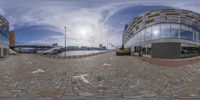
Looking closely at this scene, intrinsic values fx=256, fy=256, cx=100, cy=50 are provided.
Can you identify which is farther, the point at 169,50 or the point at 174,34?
the point at 169,50

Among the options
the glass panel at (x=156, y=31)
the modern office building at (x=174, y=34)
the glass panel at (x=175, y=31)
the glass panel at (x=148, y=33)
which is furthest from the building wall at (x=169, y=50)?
the glass panel at (x=148, y=33)

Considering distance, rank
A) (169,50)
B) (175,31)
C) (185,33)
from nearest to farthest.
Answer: (185,33) → (175,31) → (169,50)

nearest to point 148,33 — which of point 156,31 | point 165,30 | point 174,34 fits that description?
point 156,31

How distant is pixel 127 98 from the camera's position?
7.27 metres

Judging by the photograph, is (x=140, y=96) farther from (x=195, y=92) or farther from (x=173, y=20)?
(x=173, y=20)

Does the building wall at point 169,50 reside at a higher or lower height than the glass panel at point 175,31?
lower

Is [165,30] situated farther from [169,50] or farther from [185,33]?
[185,33]

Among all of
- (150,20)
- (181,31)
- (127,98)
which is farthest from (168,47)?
(127,98)

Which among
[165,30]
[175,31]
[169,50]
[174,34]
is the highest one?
[165,30]

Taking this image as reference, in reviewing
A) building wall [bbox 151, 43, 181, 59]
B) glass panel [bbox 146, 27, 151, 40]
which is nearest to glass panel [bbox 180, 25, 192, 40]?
building wall [bbox 151, 43, 181, 59]

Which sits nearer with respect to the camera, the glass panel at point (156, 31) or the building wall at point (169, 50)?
the building wall at point (169, 50)

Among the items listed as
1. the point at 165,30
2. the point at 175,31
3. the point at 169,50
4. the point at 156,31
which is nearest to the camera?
the point at 175,31

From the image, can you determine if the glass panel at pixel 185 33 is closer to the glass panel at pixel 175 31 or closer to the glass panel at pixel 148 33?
the glass panel at pixel 175 31

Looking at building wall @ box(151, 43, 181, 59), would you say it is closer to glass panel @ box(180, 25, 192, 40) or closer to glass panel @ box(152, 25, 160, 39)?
glass panel @ box(180, 25, 192, 40)
